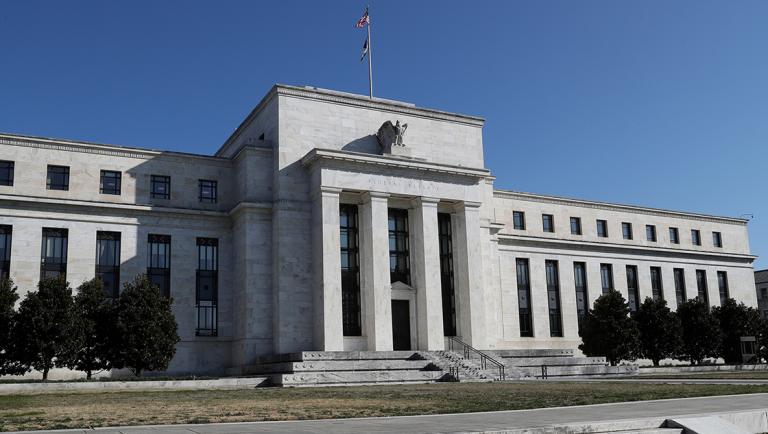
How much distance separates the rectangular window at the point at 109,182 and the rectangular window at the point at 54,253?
3.45 m

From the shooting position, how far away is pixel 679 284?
2621 inches


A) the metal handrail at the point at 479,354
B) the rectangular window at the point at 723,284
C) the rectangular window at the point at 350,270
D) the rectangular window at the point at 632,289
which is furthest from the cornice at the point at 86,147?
the rectangular window at the point at 723,284

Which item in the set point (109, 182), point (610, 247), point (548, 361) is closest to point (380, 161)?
point (548, 361)

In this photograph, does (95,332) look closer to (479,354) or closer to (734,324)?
(479,354)

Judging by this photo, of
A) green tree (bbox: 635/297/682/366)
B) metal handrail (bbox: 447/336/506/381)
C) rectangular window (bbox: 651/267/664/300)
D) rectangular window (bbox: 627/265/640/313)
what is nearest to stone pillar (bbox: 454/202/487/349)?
metal handrail (bbox: 447/336/506/381)

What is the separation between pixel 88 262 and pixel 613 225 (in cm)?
4287

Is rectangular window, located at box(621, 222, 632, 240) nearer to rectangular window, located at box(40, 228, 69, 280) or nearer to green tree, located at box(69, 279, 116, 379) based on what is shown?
green tree, located at box(69, 279, 116, 379)

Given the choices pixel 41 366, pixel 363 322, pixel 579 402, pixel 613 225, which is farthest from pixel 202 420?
pixel 613 225

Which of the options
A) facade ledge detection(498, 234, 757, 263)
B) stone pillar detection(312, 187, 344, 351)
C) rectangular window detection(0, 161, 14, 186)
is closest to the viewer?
rectangular window detection(0, 161, 14, 186)

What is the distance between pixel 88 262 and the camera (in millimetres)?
43344

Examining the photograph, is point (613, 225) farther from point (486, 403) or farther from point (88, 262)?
point (486, 403)

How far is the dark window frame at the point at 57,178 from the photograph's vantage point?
143 ft

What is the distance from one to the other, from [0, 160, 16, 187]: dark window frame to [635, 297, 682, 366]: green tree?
42.1 metres

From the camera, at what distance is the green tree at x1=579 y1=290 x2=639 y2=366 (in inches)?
1984
